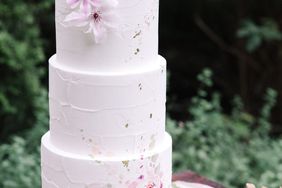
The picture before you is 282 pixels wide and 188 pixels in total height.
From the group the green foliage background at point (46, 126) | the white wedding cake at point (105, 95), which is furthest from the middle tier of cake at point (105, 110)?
the green foliage background at point (46, 126)

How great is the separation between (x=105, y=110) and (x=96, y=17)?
275 mm

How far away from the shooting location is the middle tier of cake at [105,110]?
219 centimetres

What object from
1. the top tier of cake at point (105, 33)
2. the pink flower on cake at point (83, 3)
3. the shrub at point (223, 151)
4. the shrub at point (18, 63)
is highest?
the pink flower on cake at point (83, 3)

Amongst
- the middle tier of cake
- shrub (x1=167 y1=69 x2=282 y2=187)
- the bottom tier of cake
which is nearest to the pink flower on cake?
the middle tier of cake

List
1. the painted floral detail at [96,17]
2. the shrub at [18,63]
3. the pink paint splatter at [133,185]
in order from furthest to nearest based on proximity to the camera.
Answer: the shrub at [18,63]
the pink paint splatter at [133,185]
the painted floral detail at [96,17]

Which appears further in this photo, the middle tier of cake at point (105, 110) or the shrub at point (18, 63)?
the shrub at point (18, 63)

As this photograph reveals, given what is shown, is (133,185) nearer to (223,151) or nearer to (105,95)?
(105,95)

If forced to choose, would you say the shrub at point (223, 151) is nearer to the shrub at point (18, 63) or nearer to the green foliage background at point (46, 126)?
the green foliage background at point (46, 126)

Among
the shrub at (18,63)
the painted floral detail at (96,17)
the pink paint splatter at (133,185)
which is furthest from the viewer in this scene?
the shrub at (18,63)

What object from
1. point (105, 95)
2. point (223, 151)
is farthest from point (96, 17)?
point (223, 151)

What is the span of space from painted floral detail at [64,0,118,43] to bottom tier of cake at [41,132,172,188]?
1.22 ft

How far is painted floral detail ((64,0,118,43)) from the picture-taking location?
216 cm

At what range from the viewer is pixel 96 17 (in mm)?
2174

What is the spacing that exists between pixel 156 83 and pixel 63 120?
308 mm
